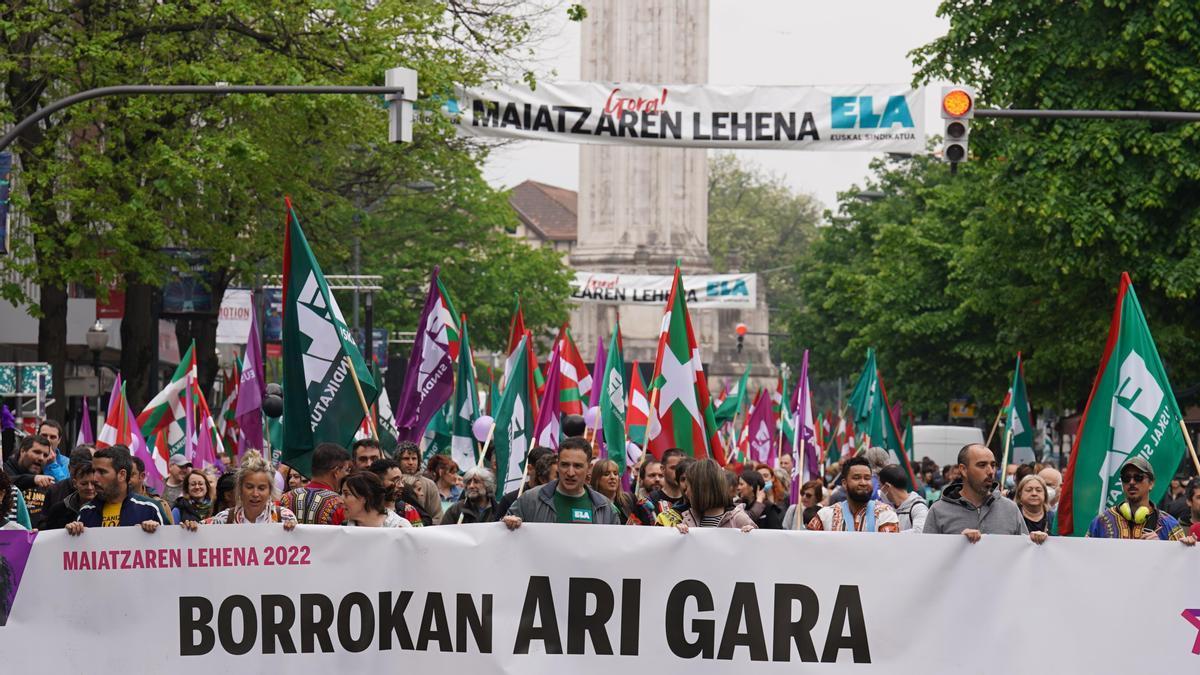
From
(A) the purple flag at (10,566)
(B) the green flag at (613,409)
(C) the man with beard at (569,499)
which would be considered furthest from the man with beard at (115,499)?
(B) the green flag at (613,409)

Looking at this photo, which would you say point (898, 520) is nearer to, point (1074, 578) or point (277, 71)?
point (1074, 578)

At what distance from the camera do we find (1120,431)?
38.8 feet

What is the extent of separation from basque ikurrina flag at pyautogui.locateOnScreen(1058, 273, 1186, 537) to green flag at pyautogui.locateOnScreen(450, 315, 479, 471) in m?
7.80

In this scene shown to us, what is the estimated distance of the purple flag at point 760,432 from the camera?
28.0 m

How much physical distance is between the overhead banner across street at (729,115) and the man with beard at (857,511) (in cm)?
1033

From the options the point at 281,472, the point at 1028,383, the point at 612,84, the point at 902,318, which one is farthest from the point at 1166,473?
the point at 902,318

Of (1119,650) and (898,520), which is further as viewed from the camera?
(898,520)

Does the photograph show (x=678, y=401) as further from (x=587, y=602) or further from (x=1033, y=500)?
(x=587, y=602)

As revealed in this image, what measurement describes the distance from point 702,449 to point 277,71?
12.3 meters

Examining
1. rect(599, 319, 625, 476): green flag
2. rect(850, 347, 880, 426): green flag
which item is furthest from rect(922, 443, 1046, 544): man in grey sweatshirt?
rect(850, 347, 880, 426): green flag

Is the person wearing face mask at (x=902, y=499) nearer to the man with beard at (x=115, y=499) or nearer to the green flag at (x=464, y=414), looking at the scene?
the man with beard at (x=115, y=499)

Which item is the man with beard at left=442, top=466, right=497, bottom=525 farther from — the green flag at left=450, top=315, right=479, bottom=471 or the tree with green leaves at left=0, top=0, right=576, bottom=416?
the tree with green leaves at left=0, top=0, right=576, bottom=416

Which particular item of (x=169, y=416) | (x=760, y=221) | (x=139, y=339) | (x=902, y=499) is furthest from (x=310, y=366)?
(x=760, y=221)

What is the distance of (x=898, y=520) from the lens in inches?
463
